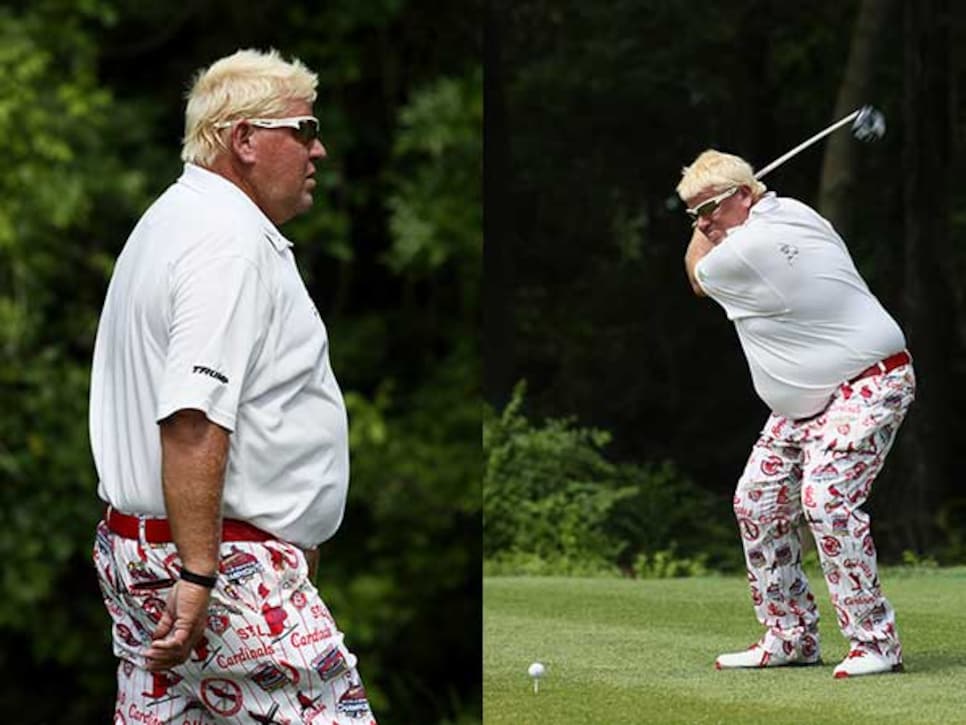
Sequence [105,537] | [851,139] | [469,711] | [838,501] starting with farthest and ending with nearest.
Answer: [469,711] < [851,139] < [838,501] < [105,537]

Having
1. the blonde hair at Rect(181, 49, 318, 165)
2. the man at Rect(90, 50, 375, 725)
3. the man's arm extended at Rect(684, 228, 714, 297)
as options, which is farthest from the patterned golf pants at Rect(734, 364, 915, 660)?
the blonde hair at Rect(181, 49, 318, 165)

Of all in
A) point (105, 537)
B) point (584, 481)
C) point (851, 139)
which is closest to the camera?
point (105, 537)

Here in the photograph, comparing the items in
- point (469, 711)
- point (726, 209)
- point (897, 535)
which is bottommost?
point (469, 711)

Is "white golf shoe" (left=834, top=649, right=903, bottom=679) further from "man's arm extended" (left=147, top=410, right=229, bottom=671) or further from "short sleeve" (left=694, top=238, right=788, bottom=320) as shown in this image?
"man's arm extended" (left=147, top=410, right=229, bottom=671)

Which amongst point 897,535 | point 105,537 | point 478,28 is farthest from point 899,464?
point 478,28

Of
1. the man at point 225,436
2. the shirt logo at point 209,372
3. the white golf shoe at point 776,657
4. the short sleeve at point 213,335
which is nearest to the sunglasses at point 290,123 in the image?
the man at point 225,436

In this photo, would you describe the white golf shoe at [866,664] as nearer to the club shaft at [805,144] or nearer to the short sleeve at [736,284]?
the short sleeve at [736,284]

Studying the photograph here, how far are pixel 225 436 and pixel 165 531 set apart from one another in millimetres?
192

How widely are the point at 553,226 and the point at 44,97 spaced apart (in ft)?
15.3

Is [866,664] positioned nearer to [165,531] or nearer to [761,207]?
[761,207]

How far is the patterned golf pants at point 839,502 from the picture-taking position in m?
4.24

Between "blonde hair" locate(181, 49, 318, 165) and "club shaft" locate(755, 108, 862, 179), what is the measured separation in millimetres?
1338

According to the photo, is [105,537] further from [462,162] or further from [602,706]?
[462,162]

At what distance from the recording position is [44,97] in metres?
9.54
